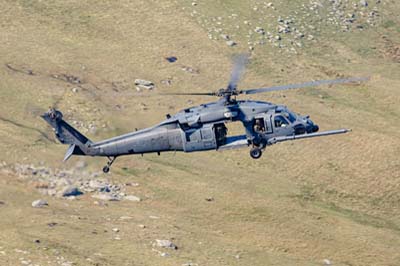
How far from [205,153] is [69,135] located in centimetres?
2655

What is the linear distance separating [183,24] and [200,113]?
1984 inches

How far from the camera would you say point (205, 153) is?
277 feet

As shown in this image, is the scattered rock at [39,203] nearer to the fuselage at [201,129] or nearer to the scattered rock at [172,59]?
the fuselage at [201,129]

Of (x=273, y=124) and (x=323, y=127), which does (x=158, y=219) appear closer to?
(x=273, y=124)

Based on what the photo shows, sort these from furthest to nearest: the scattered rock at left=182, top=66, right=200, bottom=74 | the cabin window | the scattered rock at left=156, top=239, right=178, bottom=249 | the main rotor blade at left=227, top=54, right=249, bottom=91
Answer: the scattered rock at left=182, top=66, right=200, bottom=74, the scattered rock at left=156, top=239, right=178, bottom=249, the cabin window, the main rotor blade at left=227, top=54, right=249, bottom=91

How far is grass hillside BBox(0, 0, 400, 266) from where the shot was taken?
222ft

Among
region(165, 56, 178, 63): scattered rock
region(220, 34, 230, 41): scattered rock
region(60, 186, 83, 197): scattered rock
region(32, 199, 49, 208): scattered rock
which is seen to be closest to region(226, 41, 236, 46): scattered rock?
region(220, 34, 230, 41): scattered rock

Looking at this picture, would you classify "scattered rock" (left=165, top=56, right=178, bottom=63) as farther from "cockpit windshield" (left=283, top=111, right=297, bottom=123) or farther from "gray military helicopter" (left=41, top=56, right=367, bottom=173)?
"cockpit windshield" (left=283, top=111, right=297, bottom=123)

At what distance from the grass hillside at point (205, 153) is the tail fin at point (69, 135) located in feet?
18.1

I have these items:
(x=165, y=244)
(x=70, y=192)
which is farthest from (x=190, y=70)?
(x=165, y=244)

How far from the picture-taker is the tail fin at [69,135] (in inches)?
2307

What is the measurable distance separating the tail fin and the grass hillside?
18.1ft

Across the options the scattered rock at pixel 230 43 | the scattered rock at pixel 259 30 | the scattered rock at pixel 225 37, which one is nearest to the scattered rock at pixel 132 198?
the scattered rock at pixel 230 43

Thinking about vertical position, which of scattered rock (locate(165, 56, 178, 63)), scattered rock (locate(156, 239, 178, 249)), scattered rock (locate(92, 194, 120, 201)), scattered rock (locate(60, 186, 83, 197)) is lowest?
scattered rock (locate(92, 194, 120, 201))
